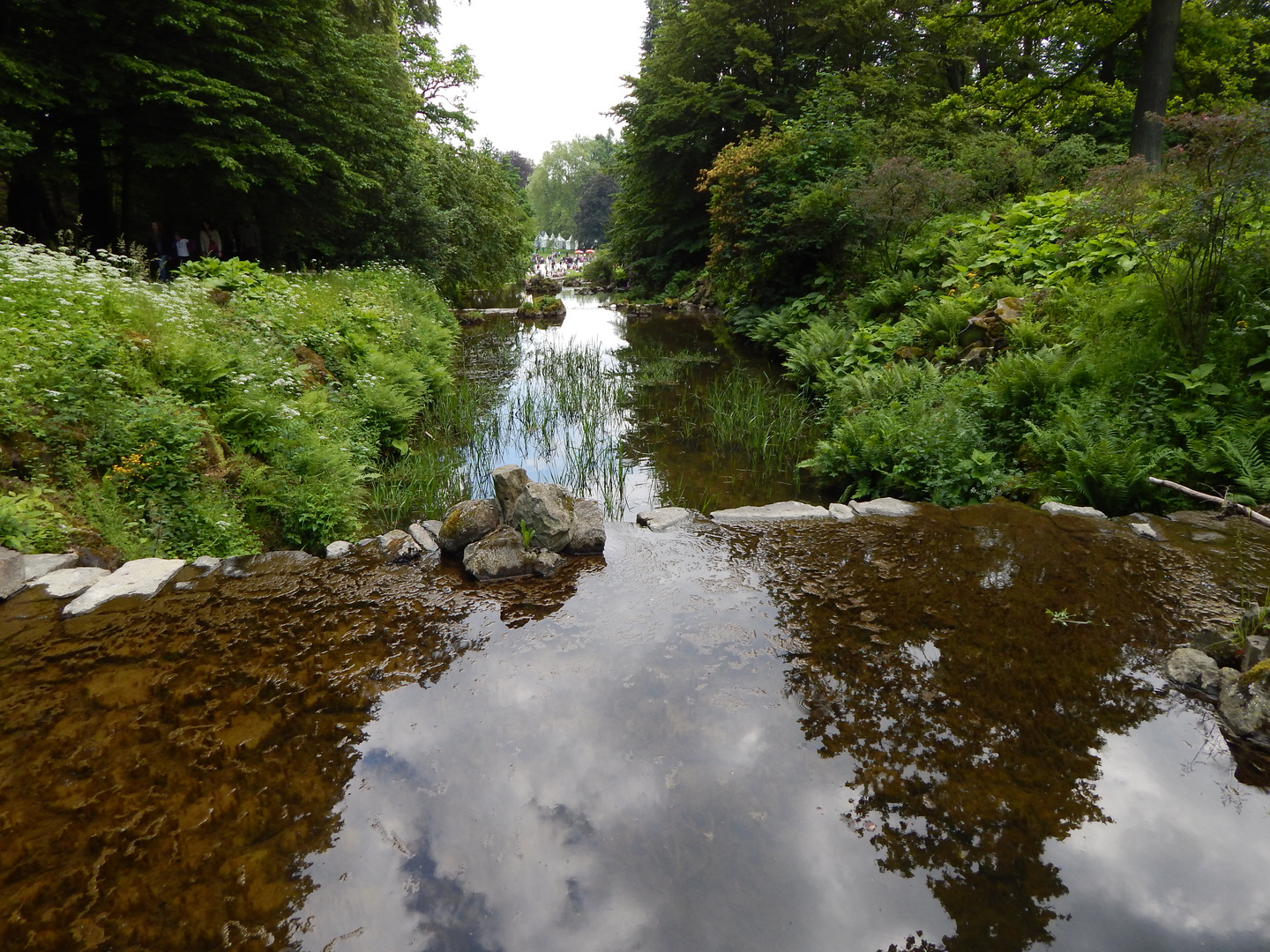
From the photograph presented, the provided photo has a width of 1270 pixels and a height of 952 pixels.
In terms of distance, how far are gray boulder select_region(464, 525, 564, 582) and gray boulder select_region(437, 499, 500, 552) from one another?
18cm

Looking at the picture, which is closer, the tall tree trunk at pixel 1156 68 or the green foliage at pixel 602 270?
the tall tree trunk at pixel 1156 68

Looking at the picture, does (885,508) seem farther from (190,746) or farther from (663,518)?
(190,746)

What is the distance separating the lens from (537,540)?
5.68m

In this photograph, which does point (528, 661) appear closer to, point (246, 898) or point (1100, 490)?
point (246, 898)

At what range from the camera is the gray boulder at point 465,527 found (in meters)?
5.69

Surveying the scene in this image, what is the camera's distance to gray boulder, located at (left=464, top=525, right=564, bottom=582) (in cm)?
531

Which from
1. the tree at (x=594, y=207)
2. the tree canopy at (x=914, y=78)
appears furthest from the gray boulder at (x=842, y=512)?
the tree at (x=594, y=207)

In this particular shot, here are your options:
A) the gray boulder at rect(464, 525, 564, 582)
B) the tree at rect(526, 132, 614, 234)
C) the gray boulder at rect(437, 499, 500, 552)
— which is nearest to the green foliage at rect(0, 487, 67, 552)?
the gray boulder at rect(437, 499, 500, 552)

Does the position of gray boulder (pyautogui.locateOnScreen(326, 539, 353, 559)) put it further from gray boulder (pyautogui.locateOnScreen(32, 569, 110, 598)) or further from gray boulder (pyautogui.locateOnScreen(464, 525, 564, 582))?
gray boulder (pyautogui.locateOnScreen(32, 569, 110, 598))

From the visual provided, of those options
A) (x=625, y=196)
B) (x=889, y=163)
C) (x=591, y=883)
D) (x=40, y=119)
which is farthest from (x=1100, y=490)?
(x=625, y=196)

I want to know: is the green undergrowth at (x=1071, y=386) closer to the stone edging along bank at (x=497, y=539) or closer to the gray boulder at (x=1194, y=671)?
the stone edging along bank at (x=497, y=539)

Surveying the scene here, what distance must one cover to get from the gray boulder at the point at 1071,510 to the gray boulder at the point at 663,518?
3423 millimetres

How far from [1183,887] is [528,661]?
3.36m

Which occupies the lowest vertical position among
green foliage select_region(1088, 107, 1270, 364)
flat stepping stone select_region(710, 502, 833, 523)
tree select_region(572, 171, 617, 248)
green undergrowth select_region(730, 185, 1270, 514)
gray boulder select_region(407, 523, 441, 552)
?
gray boulder select_region(407, 523, 441, 552)
